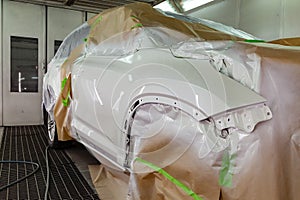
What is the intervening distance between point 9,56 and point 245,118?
5.70 meters

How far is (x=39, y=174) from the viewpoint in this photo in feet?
8.55

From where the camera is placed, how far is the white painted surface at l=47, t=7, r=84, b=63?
19.4 feet

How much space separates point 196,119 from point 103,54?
120cm

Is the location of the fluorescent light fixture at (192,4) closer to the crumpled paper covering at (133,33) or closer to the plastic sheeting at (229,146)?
the crumpled paper covering at (133,33)

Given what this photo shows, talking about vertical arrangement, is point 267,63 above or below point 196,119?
above

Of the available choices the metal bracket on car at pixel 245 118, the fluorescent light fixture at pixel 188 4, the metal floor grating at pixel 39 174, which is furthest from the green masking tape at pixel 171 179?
the fluorescent light fixture at pixel 188 4

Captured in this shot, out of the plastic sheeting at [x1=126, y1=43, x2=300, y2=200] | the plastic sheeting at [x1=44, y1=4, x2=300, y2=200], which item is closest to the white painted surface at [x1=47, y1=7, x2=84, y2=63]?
the plastic sheeting at [x1=44, y1=4, x2=300, y2=200]

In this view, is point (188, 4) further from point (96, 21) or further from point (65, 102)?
point (65, 102)

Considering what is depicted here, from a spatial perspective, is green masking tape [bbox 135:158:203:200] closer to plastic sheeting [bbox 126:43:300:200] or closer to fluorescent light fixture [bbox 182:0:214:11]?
plastic sheeting [bbox 126:43:300:200]

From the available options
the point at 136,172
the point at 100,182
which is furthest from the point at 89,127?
the point at 136,172

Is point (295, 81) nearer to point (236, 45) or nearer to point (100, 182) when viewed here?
point (236, 45)

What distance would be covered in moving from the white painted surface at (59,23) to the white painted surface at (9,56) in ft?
0.47

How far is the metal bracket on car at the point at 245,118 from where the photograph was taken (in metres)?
0.94

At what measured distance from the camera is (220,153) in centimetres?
96
